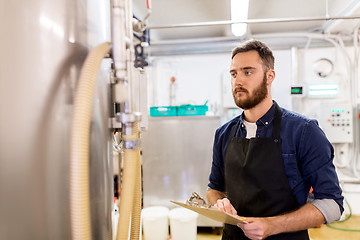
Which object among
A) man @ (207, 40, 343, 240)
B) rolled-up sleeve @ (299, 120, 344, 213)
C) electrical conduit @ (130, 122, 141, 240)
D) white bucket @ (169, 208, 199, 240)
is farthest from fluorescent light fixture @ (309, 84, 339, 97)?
electrical conduit @ (130, 122, 141, 240)

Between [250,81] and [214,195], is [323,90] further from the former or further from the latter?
[214,195]

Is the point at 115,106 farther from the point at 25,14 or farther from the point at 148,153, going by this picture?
the point at 148,153

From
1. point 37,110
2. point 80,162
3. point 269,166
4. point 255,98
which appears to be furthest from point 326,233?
point 37,110

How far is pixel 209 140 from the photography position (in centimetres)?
313

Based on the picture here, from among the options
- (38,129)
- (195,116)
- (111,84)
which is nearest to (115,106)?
(111,84)

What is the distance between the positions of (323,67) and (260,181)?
320cm

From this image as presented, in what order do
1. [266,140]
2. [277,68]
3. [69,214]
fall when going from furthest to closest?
[277,68] → [266,140] → [69,214]

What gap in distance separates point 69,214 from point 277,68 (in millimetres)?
3894

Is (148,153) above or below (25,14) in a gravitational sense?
below

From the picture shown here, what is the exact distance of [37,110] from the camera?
0.63 m

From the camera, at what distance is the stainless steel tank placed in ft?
1.93

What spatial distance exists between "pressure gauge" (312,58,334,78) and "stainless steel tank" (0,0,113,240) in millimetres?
3879

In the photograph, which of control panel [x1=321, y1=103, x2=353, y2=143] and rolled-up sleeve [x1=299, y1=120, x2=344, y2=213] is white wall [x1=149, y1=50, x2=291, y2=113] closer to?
control panel [x1=321, y1=103, x2=353, y2=143]

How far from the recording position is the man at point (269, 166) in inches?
48.1
